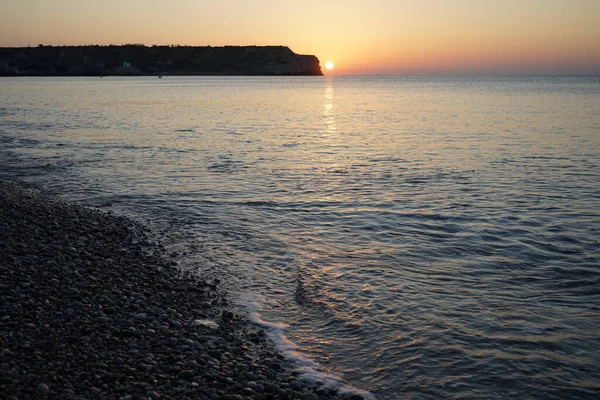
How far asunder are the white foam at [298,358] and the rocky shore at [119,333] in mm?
165

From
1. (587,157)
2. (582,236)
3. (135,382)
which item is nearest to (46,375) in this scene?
(135,382)

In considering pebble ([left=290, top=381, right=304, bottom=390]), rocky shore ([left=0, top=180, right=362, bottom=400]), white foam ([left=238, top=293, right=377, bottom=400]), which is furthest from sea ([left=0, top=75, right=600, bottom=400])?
rocky shore ([left=0, top=180, right=362, bottom=400])

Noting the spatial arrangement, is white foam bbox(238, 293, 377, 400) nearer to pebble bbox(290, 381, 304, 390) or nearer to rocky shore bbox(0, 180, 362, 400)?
rocky shore bbox(0, 180, 362, 400)

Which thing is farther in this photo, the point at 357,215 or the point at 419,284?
the point at 357,215

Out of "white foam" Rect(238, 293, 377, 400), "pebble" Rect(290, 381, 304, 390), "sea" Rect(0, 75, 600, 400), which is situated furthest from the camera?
"sea" Rect(0, 75, 600, 400)

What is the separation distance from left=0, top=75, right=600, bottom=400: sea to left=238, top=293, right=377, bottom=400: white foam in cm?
5

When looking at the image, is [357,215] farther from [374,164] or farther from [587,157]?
[587,157]

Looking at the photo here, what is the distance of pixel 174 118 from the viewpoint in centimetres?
5569

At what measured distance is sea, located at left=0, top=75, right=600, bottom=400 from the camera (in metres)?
8.01

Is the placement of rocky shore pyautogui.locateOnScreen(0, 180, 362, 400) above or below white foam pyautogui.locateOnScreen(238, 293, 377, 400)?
above

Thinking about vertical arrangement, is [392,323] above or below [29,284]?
below

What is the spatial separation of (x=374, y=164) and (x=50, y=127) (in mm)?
29763

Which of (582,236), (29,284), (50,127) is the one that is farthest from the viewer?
(50,127)

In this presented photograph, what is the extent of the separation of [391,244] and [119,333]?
318 inches
